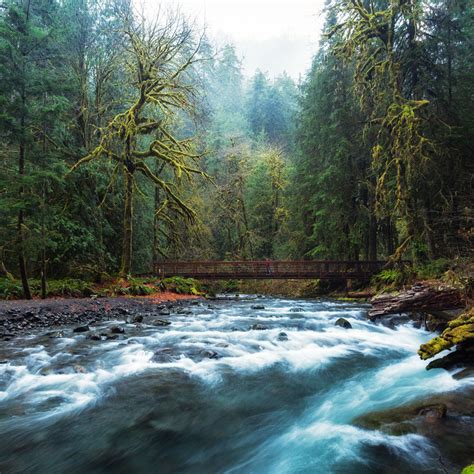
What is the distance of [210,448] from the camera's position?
3.90m

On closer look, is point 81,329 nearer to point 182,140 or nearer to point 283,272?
point 283,272

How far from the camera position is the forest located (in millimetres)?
Result: 11133

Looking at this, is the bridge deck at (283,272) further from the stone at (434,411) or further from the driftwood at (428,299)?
the stone at (434,411)

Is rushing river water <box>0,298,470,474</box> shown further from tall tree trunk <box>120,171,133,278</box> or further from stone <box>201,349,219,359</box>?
tall tree trunk <box>120,171,133,278</box>

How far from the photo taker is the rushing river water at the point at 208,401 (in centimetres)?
354

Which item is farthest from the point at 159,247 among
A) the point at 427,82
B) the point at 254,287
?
the point at 427,82

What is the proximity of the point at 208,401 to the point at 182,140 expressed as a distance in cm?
1716

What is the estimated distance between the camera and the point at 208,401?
4957 mm

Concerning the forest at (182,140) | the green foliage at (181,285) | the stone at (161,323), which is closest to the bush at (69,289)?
the forest at (182,140)

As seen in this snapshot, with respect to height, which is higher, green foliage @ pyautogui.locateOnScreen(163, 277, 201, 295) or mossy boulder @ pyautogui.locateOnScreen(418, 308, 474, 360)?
mossy boulder @ pyautogui.locateOnScreen(418, 308, 474, 360)

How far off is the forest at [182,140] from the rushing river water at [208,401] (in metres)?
4.23

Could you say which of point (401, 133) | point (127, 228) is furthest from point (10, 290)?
point (401, 133)

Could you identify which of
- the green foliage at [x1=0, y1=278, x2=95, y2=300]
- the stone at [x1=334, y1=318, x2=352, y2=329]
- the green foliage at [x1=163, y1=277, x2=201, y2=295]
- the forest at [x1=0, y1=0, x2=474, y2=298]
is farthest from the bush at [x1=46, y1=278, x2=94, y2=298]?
the stone at [x1=334, y1=318, x2=352, y2=329]

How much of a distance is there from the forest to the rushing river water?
4230 millimetres
